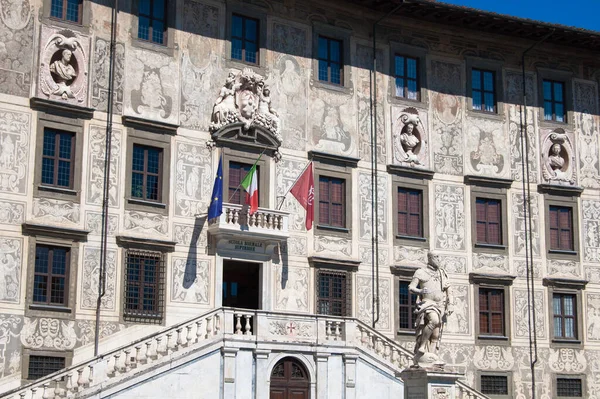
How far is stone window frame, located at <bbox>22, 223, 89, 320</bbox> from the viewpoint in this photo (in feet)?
93.9

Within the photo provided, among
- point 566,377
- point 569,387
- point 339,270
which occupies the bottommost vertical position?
point 569,387

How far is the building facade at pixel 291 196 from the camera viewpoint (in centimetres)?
2912

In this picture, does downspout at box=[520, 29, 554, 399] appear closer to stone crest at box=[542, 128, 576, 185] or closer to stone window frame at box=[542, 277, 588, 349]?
stone window frame at box=[542, 277, 588, 349]

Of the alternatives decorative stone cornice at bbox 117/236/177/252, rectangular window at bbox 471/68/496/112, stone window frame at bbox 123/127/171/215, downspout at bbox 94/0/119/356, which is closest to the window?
downspout at bbox 94/0/119/356

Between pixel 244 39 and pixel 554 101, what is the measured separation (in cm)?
1281

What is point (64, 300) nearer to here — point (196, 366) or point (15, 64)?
point (196, 366)

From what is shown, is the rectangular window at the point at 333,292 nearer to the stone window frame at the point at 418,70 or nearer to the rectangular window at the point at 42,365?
the stone window frame at the point at 418,70

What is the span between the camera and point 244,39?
34.0 metres

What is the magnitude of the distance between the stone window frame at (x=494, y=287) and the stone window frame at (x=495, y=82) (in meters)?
5.79

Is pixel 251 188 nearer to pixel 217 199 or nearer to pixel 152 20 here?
pixel 217 199

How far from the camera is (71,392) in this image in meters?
26.0

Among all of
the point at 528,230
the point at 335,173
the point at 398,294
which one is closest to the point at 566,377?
the point at 528,230

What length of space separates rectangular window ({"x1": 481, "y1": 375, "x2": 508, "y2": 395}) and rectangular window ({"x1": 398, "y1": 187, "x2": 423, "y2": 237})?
545 centimetres

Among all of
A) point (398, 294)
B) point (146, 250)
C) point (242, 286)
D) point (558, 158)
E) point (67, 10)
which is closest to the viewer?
point (67, 10)
